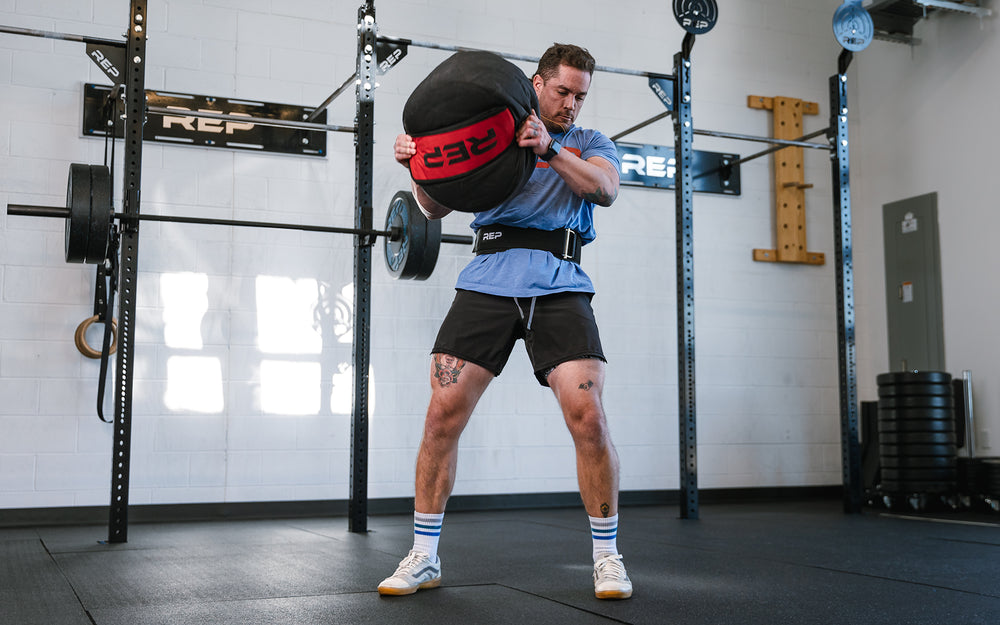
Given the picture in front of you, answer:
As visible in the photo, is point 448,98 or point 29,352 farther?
point 29,352

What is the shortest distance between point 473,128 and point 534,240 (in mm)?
413

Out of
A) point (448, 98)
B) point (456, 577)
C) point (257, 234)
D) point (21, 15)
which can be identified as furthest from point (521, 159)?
point (21, 15)

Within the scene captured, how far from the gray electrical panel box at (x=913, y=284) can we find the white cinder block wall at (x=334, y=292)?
0.40 metres

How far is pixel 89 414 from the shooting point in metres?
4.57

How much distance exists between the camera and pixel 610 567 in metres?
2.18

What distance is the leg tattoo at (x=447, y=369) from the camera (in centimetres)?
226

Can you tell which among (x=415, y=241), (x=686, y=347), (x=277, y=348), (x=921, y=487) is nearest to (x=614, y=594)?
(x=415, y=241)

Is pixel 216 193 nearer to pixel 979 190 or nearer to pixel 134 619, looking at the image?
pixel 134 619

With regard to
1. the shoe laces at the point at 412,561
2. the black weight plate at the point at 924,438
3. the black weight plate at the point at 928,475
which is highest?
the black weight plate at the point at 924,438

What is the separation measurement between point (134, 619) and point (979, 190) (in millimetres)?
5238

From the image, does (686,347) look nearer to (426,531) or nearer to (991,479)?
(991,479)

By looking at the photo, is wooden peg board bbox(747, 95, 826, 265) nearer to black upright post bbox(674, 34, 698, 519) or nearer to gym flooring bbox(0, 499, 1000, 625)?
black upright post bbox(674, 34, 698, 519)

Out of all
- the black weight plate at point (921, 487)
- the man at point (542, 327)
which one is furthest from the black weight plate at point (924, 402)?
the man at point (542, 327)

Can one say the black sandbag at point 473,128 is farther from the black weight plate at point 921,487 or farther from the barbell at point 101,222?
the black weight plate at point 921,487
